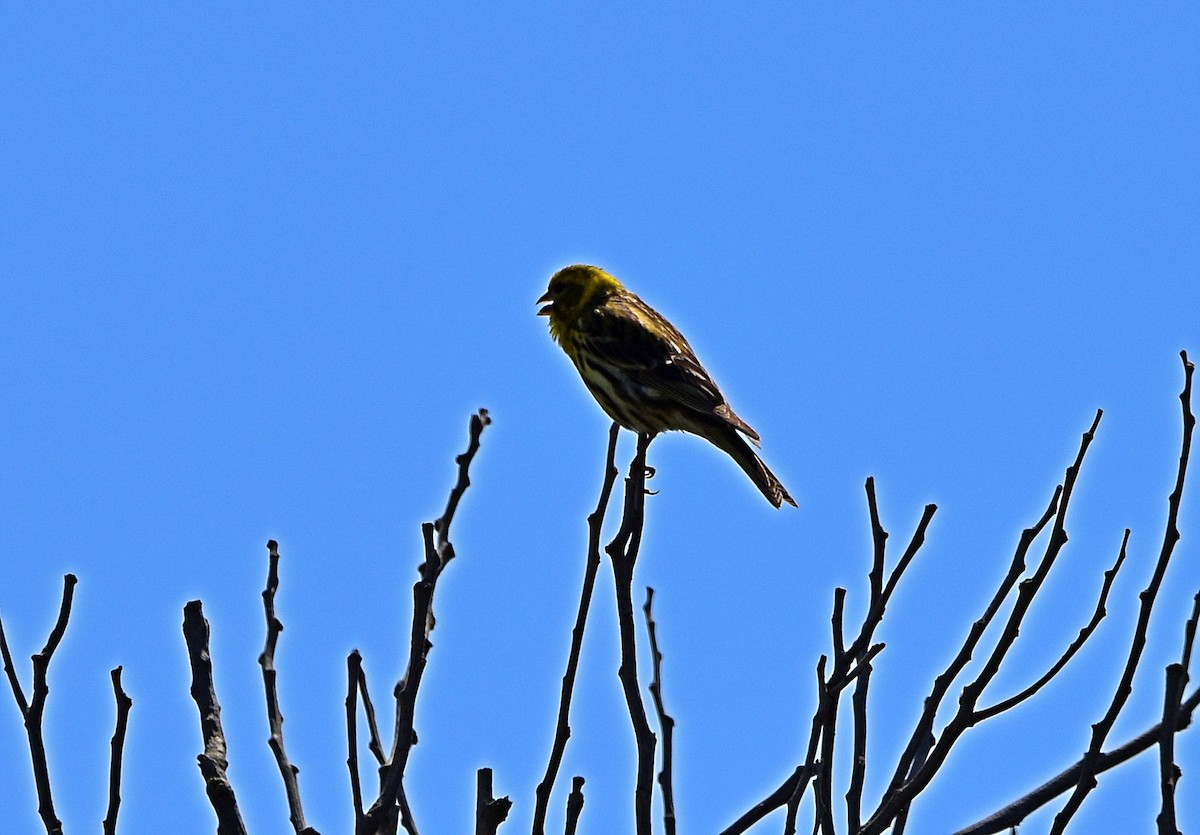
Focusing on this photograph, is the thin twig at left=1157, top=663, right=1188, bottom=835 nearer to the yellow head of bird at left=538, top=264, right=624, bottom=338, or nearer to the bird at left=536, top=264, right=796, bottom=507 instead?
the bird at left=536, top=264, right=796, bottom=507

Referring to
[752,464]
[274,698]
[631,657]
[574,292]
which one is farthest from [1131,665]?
[574,292]

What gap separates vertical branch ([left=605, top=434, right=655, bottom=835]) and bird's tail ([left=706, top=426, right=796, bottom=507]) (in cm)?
397

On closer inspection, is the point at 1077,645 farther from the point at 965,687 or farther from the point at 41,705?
the point at 41,705

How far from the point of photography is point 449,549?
4070 mm

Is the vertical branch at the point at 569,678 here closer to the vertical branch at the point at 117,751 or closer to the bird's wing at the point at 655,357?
the vertical branch at the point at 117,751

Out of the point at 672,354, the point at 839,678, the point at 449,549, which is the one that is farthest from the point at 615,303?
the point at 839,678

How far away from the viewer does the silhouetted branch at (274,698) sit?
3.79m

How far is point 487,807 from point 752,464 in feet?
15.1

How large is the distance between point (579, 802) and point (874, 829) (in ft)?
2.14

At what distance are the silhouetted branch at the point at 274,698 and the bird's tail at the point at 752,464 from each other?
3.92m

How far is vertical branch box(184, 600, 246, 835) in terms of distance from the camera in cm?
373

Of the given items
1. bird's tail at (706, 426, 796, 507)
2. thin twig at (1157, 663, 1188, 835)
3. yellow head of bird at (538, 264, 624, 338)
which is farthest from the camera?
yellow head of bird at (538, 264, 624, 338)

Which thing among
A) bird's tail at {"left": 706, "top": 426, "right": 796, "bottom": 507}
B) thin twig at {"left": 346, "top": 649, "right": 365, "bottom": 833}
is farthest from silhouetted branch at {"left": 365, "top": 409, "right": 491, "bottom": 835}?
bird's tail at {"left": 706, "top": 426, "right": 796, "bottom": 507}

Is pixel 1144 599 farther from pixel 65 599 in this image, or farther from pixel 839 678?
pixel 65 599
